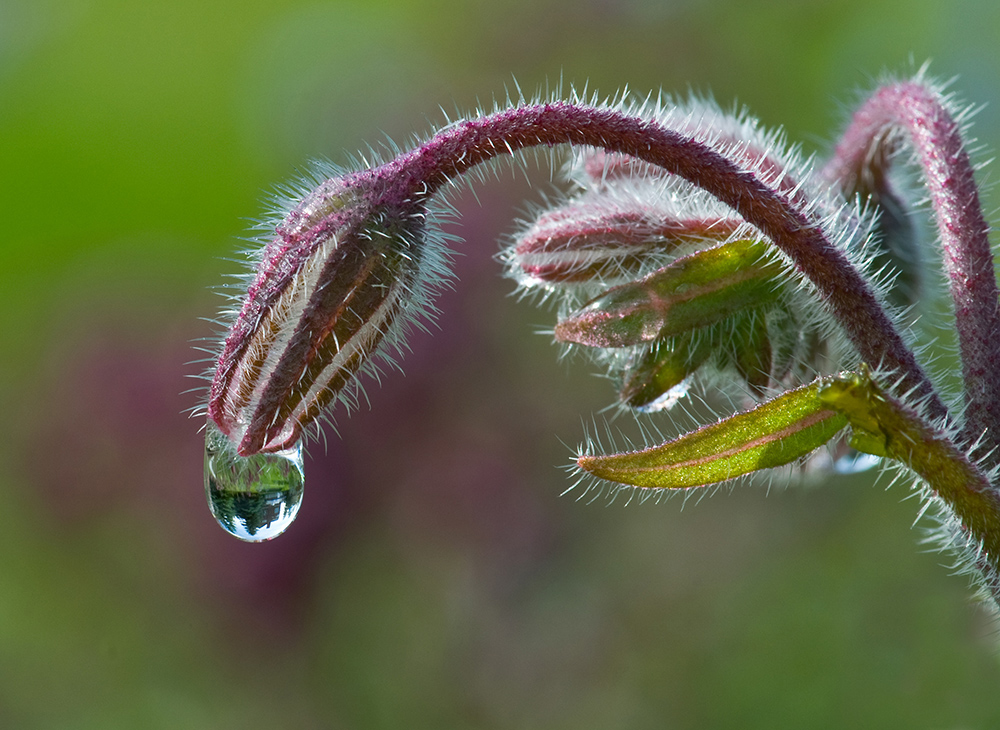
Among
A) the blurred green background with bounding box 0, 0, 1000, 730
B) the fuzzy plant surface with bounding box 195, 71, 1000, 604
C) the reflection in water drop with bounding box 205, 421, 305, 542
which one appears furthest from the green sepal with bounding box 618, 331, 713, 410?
the blurred green background with bounding box 0, 0, 1000, 730

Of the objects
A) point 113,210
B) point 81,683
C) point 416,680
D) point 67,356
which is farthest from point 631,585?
point 113,210

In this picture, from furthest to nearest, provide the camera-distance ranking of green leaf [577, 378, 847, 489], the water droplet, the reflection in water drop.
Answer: the water droplet → the reflection in water drop → green leaf [577, 378, 847, 489]

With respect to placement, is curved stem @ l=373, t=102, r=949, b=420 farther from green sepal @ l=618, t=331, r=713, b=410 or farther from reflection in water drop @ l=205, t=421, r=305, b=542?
reflection in water drop @ l=205, t=421, r=305, b=542

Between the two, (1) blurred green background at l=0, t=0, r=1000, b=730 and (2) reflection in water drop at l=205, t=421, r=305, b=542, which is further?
(1) blurred green background at l=0, t=0, r=1000, b=730

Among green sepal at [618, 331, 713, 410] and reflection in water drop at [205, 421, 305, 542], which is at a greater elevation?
green sepal at [618, 331, 713, 410]

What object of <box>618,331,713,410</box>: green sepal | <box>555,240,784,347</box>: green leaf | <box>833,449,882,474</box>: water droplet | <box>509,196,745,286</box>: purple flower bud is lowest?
<box>833,449,882,474</box>: water droplet

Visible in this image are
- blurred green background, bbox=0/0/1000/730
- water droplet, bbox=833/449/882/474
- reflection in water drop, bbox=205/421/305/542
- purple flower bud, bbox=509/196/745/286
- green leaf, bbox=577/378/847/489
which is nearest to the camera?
green leaf, bbox=577/378/847/489

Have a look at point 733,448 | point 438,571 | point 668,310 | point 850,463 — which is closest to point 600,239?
point 668,310
